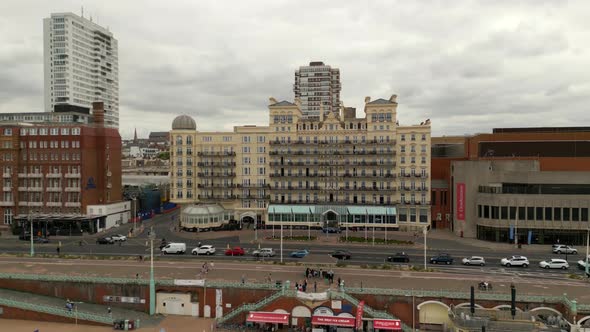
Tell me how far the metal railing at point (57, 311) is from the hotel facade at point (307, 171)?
42.7m

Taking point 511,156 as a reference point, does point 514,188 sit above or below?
below

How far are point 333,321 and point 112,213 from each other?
6830cm

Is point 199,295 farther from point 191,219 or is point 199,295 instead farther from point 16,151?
point 16,151

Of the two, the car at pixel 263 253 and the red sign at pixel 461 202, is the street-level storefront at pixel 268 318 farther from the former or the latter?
the red sign at pixel 461 202

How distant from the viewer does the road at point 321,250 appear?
6044 centimetres

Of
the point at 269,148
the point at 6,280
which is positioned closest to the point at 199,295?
the point at 6,280

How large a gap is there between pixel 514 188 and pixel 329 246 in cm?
3604

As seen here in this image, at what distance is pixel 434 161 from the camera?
337ft

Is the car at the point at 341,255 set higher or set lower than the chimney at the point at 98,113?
lower

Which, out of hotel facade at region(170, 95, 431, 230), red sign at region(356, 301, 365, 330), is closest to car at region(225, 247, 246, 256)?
hotel facade at region(170, 95, 431, 230)

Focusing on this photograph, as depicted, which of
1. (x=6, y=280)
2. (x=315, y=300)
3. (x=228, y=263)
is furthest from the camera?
(x=228, y=263)

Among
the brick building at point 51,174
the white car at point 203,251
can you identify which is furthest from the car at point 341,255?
the brick building at point 51,174

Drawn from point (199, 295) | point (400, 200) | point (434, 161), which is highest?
point (434, 161)

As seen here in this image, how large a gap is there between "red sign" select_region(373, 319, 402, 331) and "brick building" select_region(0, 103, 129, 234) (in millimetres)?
68580
